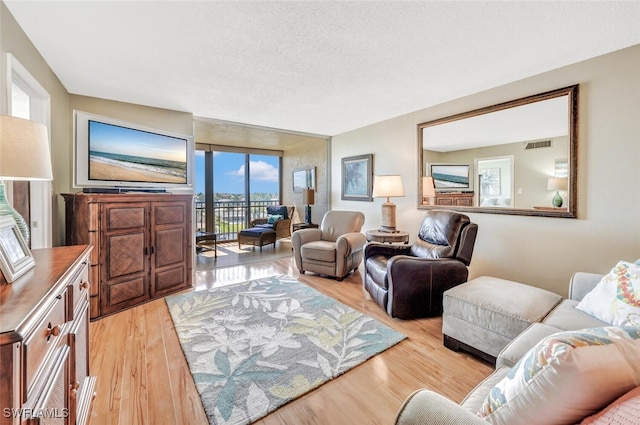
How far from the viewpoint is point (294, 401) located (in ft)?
5.11

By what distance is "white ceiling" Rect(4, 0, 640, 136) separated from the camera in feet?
5.57

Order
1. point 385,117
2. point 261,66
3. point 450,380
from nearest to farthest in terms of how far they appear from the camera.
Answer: point 450,380, point 261,66, point 385,117

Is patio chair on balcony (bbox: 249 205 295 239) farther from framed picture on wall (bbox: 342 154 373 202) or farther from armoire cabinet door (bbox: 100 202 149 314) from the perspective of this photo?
armoire cabinet door (bbox: 100 202 149 314)

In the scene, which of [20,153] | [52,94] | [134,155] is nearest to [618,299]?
[20,153]

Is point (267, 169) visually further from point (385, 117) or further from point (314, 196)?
point (385, 117)

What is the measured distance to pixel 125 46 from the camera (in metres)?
2.11

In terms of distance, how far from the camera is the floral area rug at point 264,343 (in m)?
1.60

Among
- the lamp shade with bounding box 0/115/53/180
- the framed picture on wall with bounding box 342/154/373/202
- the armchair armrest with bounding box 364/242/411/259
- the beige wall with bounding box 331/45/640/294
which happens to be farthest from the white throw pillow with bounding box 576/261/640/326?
the framed picture on wall with bounding box 342/154/373/202

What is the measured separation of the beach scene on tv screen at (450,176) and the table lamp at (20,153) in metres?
3.56

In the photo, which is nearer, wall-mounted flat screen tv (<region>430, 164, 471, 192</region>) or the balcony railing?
wall-mounted flat screen tv (<region>430, 164, 471, 192</region>)

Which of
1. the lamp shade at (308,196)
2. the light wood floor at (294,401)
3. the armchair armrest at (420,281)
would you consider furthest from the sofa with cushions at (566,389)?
the lamp shade at (308,196)

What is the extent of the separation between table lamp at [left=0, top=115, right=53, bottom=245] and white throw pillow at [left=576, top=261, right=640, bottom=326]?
2.91 meters

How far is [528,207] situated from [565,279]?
28.2 inches

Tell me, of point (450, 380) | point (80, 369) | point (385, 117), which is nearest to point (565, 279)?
point (450, 380)
